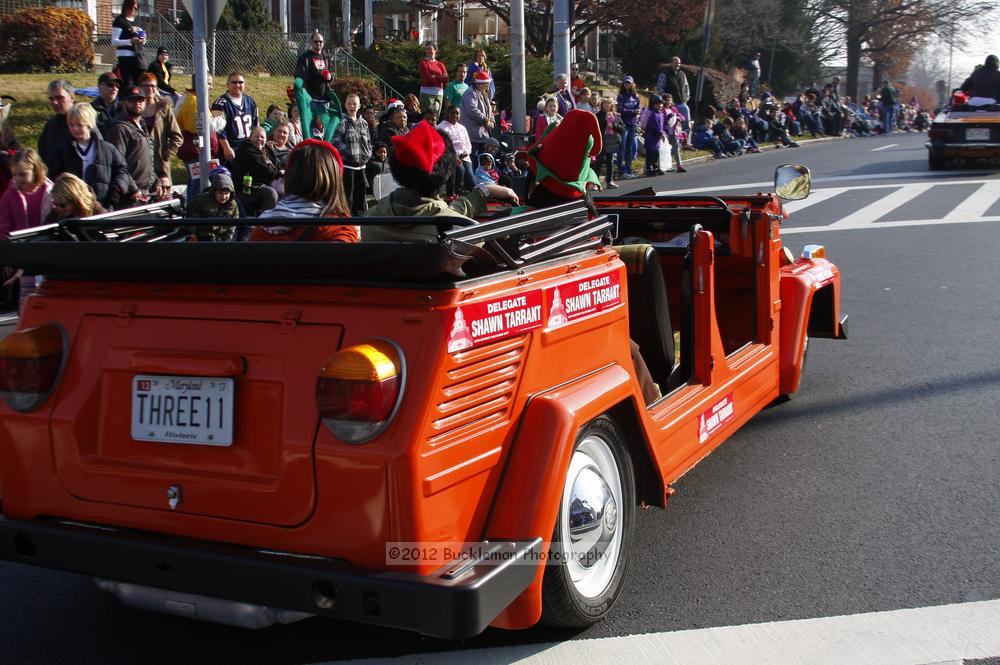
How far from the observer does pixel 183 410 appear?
3.13 m

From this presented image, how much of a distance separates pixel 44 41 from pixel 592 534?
83.1ft

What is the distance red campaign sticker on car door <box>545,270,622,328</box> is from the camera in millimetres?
3338

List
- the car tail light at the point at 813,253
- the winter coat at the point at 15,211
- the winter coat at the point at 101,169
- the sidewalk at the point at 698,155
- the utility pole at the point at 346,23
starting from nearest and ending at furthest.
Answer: the car tail light at the point at 813,253 → the winter coat at the point at 15,211 → the winter coat at the point at 101,169 → the sidewalk at the point at 698,155 → the utility pole at the point at 346,23

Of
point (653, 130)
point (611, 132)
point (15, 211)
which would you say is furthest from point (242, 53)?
point (15, 211)

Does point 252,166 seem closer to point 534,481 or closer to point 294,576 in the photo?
point 534,481

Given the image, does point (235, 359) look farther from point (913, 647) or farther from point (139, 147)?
point (139, 147)

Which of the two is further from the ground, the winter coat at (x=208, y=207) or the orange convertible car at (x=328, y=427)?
the winter coat at (x=208, y=207)

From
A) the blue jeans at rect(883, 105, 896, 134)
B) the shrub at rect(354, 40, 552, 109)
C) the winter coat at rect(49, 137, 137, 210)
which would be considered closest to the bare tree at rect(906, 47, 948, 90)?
the blue jeans at rect(883, 105, 896, 134)

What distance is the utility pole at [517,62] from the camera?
18625 millimetres

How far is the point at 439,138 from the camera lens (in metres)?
3.84

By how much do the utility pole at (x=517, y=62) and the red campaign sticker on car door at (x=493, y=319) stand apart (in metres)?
15.9

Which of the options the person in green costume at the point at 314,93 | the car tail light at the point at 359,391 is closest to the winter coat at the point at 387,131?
the person in green costume at the point at 314,93

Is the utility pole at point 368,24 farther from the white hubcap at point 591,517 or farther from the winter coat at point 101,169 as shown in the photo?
the white hubcap at point 591,517

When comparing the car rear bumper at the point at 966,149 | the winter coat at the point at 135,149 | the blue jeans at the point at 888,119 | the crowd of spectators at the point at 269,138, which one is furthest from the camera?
the blue jeans at the point at 888,119
